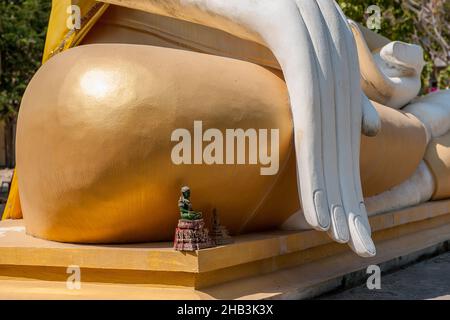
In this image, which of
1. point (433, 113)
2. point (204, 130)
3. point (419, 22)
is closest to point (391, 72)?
point (433, 113)

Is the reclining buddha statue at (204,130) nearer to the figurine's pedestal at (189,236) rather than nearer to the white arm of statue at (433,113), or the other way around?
the figurine's pedestal at (189,236)

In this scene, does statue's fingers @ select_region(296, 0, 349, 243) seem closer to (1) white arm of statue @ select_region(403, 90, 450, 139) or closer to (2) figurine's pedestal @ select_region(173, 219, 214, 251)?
(2) figurine's pedestal @ select_region(173, 219, 214, 251)

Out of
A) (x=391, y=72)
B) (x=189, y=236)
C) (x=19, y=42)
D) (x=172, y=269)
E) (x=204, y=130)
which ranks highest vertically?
(x=19, y=42)

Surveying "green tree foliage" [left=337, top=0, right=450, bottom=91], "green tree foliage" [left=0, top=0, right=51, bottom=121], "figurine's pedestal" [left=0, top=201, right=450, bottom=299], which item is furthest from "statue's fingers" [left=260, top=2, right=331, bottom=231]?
"green tree foliage" [left=0, top=0, right=51, bottom=121]

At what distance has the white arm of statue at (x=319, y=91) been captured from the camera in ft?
16.5

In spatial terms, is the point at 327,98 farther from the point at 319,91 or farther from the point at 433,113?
the point at 433,113

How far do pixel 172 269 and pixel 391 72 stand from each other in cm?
433

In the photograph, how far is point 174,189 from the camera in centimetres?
491

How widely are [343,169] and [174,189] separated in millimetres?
1271

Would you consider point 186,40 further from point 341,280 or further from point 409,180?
point 409,180

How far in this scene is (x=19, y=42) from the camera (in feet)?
54.4

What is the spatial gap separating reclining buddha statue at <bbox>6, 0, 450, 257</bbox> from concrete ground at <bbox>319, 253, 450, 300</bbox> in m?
0.71
